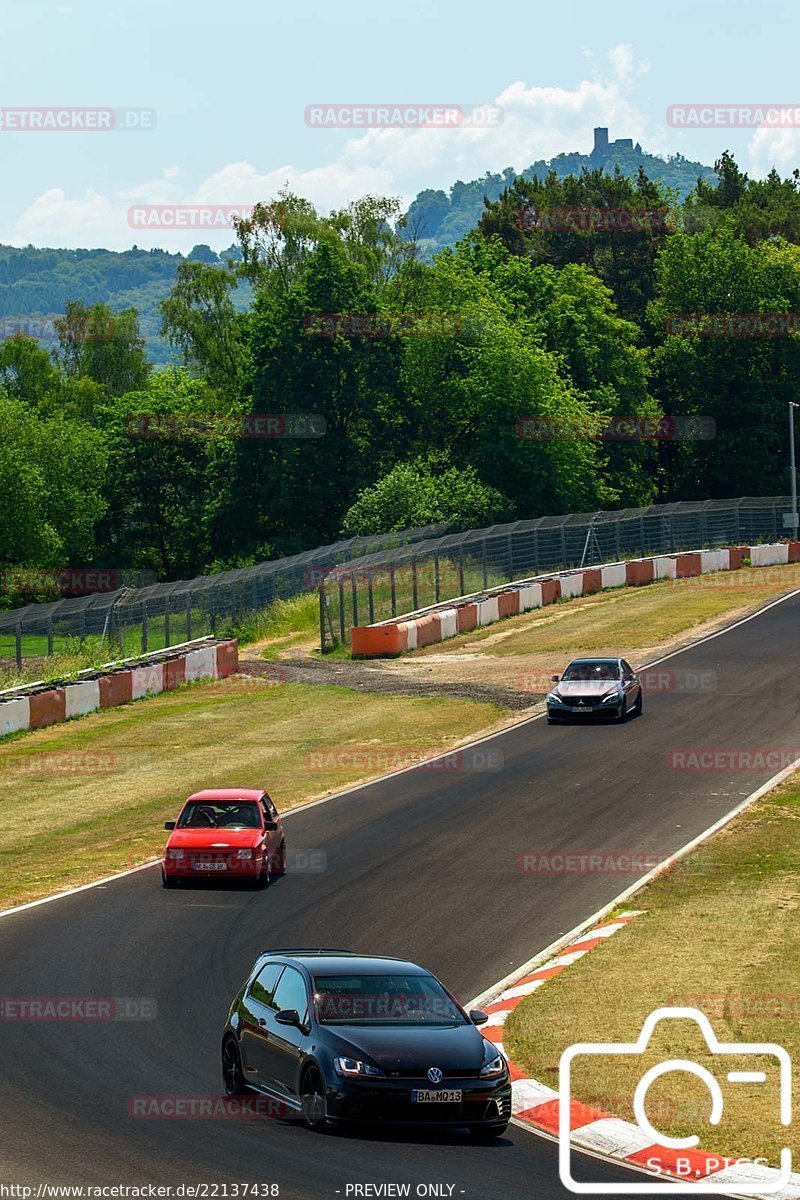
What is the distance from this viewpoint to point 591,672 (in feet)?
131

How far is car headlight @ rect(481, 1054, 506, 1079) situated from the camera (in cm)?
1287

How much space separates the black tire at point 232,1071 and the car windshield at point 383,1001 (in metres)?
0.98

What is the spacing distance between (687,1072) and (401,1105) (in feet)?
10.6

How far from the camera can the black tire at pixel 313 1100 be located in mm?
12688

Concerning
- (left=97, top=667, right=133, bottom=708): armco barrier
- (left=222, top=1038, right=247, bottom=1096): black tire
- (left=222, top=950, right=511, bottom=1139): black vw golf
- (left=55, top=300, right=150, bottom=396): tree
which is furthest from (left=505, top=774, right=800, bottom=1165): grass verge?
(left=55, top=300, right=150, bottom=396): tree

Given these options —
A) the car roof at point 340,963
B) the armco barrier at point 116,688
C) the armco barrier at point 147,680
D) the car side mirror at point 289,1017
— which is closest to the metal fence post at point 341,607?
the armco barrier at point 147,680

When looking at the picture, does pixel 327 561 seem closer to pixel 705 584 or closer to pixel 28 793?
pixel 705 584

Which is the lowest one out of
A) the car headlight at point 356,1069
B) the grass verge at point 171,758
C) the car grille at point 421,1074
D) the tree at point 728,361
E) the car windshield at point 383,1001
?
the grass verge at point 171,758

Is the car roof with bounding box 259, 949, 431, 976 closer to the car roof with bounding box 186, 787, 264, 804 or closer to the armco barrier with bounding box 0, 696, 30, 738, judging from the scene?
the car roof with bounding box 186, 787, 264, 804

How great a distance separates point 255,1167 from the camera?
11.6 metres

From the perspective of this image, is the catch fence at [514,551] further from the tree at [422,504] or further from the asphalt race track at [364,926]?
the asphalt race track at [364,926]

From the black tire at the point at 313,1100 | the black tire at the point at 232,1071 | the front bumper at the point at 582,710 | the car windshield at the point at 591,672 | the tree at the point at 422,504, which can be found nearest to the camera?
the black tire at the point at 313,1100

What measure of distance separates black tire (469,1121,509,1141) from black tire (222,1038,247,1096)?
220 cm

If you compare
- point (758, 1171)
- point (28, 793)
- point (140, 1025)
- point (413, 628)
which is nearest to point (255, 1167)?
point (758, 1171)
